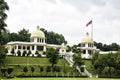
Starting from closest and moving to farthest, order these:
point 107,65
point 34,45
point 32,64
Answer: point 107,65 → point 32,64 → point 34,45

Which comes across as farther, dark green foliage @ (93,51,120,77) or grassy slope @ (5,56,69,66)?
grassy slope @ (5,56,69,66)

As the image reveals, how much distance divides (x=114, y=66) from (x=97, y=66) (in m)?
3.98

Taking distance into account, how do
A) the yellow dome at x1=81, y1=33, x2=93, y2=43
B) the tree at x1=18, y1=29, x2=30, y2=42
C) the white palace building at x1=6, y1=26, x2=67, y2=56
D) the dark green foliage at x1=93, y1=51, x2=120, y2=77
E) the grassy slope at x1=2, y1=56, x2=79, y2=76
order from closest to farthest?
1. the grassy slope at x1=2, y1=56, x2=79, y2=76
2. the dark green foliage at x1=93, y1=51, x2=120, y2=77
3. the white palace building at x1=6, y1=26, x2=67, y2=56
4. the yellow dome at x1=81, y1=33, x2=93, y2=43
5. the tree at x1=18, y1=29, x2=30, y2=42

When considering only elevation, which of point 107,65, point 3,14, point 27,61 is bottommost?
point 107,65

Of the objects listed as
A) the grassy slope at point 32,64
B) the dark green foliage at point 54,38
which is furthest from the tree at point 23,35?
the grassy slope at point 32,64

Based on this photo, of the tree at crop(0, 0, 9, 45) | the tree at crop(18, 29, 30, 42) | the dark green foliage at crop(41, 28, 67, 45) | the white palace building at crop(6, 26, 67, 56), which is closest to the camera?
the tree at crop(0, 0, 9, 45)

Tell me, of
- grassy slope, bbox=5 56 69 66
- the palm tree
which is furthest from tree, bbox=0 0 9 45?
grassy slope, bbox=5 56 69 66

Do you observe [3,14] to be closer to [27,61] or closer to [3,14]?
[3,14]

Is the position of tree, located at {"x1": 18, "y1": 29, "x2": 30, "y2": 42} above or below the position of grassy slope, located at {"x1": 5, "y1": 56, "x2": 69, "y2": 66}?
above

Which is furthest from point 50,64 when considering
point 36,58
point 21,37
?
point 21,37

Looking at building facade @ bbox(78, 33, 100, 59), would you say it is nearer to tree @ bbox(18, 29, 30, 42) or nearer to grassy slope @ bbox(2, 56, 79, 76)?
grassy slope @ bbox(2, 56, 79, 76)

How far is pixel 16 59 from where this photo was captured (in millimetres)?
81938

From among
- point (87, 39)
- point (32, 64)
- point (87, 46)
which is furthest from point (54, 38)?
point (32, 64)

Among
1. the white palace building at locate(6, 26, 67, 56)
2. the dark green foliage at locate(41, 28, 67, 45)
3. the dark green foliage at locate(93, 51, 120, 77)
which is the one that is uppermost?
the dark green foliage at locate(41, 28, 67, 45)
